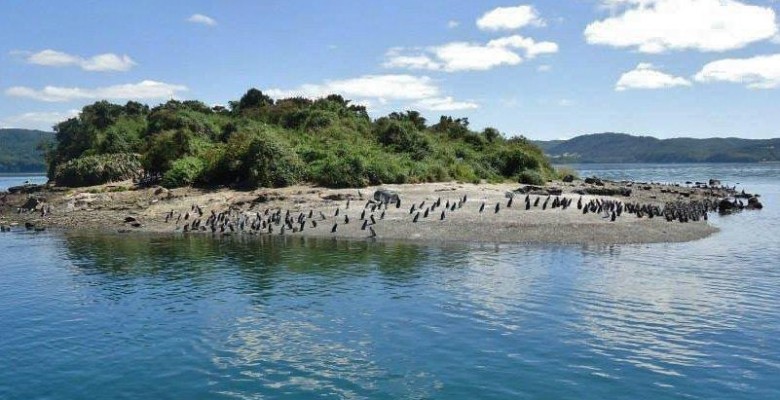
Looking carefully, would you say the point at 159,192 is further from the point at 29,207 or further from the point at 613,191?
the point at 613,191

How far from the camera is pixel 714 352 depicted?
18547 mm

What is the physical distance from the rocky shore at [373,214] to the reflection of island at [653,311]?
10042mm

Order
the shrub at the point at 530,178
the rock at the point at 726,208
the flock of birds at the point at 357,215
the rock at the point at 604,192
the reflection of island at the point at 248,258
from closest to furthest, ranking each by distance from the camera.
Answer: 1. the reflection of island at the point at 248,258
2. the flock of birds at the point at 357,215
3. the rock at the point at 726,208
4. the rock at the point at 604,192
5. the shrub at the point at 530,178

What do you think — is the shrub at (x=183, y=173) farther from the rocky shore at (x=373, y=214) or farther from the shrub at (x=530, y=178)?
the shrub at (x=530, y=178)

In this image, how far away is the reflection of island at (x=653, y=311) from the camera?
18531 mm

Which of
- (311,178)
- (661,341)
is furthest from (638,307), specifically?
(311,178)

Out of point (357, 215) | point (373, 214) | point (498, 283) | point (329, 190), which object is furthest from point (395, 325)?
point (329, 190)

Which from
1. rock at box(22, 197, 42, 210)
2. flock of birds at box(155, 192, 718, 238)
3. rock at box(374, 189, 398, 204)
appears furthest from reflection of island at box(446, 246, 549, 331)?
rock at box(22, 197, 42, 210)

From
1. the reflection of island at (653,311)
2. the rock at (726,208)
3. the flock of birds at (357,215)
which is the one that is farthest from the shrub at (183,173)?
the rock at (726,208)

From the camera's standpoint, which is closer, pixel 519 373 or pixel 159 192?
pixel 519 373

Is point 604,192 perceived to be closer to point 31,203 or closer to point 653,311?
point 653,311

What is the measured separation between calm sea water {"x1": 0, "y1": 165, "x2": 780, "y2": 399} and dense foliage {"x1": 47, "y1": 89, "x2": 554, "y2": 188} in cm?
2547

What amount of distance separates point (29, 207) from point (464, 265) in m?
46.3

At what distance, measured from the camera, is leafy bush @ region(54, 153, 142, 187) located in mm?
68125
